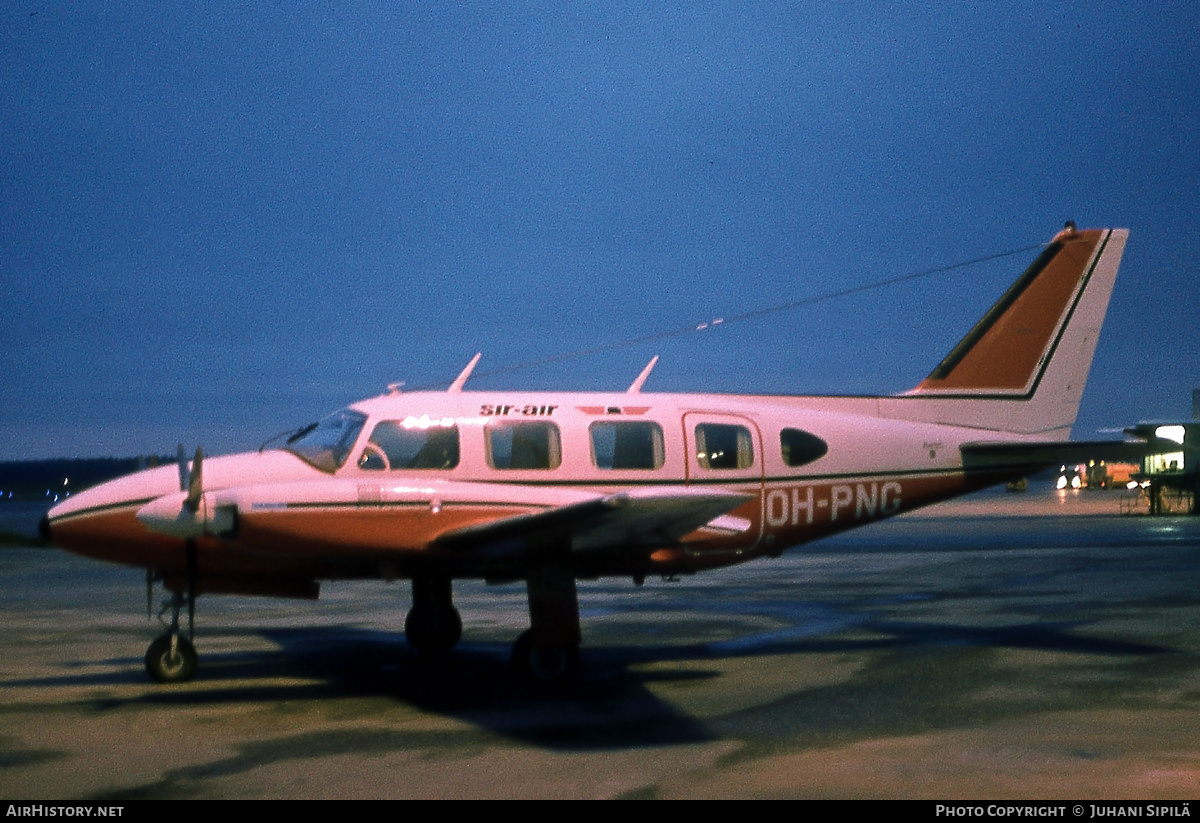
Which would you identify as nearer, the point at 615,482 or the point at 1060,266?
the point at 615,482

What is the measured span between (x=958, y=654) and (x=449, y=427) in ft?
19.4

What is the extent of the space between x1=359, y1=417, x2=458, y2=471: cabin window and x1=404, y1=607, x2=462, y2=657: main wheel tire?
7.26 ft

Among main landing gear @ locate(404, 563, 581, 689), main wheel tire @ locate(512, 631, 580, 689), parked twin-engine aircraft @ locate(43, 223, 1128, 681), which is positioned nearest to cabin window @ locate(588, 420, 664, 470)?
parked twin-engine aircraft @ locate(43, 223, 1128, 681)

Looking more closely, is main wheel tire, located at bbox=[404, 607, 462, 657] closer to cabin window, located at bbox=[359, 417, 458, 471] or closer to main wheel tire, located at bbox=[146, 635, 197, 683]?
cabin window, located at bbox=[359, 417, 458, 471]

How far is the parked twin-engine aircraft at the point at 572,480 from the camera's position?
9953mm

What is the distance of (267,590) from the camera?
11227 millimetres

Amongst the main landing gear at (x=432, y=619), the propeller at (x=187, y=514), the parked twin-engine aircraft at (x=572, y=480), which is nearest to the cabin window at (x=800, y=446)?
the parked twin-engine aircraft at (x=572, y=480)

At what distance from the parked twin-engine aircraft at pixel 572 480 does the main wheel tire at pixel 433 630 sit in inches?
1.0

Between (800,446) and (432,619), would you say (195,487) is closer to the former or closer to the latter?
(432,619)

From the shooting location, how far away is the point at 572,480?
460 inches

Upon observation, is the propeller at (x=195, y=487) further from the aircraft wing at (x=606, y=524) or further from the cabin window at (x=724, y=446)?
the cabin window at (x=724, y=446)

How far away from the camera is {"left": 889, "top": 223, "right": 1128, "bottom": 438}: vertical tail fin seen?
14.2 metres
